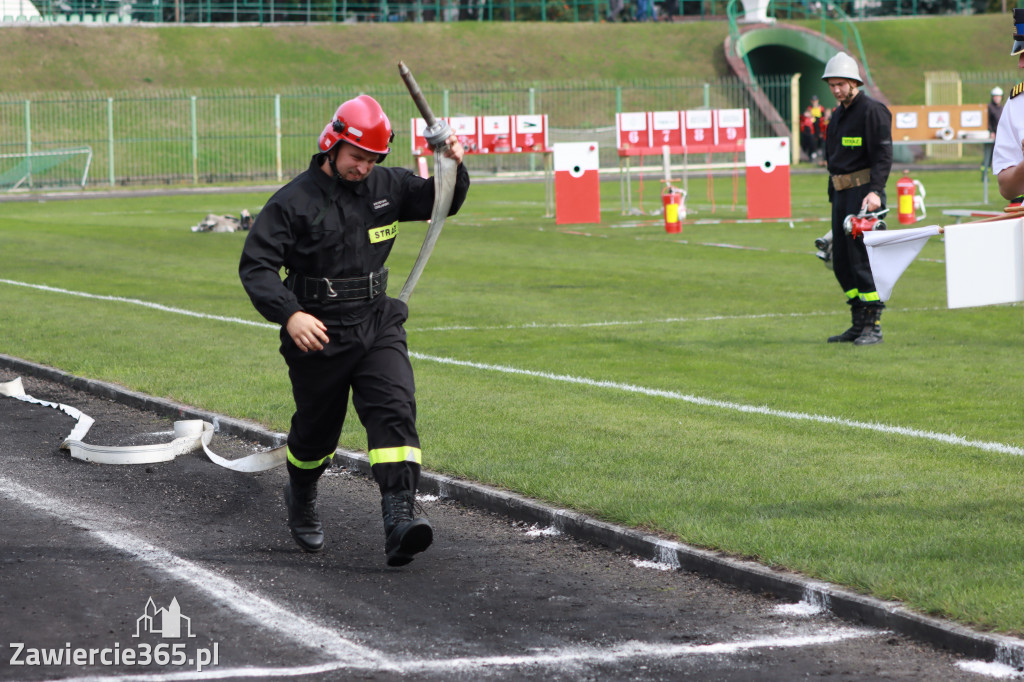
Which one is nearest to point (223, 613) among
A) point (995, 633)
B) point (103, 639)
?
point (103, 639)

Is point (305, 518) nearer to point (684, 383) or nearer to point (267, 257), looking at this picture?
point (267, 257)

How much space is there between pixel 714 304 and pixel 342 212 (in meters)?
9.51

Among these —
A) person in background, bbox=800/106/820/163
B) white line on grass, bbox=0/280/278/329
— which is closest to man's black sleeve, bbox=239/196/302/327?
white line on grass, bbox=0/280/278/329

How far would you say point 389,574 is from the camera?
6.11m

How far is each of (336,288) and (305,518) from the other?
1076 millimetres

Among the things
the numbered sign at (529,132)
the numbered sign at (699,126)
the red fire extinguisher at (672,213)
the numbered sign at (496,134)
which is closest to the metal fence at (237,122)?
the numbered sign at (699,126)

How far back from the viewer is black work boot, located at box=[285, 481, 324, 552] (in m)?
6.51

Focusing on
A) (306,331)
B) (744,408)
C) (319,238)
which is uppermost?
(319,238)

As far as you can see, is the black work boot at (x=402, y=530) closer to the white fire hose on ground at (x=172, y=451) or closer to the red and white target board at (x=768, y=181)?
the white fire hose on ground at (x=172, y=451)

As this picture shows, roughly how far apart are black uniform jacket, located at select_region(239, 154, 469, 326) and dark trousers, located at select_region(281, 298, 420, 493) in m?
0.10

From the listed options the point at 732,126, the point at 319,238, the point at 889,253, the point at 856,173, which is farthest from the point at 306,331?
the point at 732,126

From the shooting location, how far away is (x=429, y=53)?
2486 inches

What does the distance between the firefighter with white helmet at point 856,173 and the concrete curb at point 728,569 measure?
564 centimetres

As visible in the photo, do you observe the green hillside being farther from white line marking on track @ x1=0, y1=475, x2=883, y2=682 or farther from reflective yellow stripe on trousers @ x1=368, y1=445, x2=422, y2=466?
white line marking on track @ x1=0, y1=475, x2=883, y2=682
